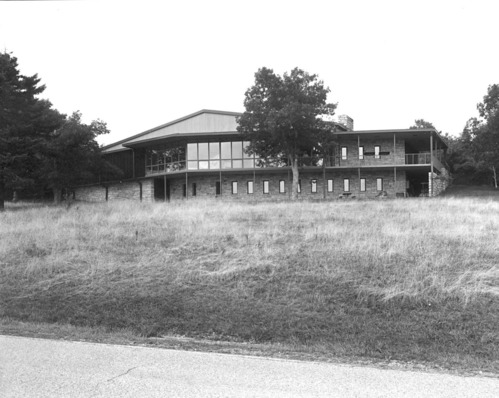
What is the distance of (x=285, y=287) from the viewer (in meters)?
8.64

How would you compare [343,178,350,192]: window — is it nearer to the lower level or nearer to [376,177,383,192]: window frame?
the lower level

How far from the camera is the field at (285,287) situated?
21.9ft

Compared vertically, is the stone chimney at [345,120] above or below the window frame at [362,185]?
above

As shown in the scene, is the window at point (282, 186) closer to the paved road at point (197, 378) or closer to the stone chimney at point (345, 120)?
the stone chimney at point (345, 120)

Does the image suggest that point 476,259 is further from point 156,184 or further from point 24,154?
point 156,184

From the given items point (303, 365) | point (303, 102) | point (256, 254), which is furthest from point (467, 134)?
point (303, 365)

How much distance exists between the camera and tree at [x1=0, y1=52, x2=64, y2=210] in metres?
29.2

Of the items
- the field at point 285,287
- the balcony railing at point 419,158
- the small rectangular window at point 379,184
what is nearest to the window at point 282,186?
the small rectangular window at point 379,184

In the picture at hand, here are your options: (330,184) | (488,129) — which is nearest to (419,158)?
(330,184)

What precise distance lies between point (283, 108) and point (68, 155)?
53.8ft

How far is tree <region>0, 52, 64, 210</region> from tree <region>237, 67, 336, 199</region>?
49.0ft

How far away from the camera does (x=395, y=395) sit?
4.46 m

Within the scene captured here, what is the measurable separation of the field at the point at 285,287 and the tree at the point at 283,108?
21.1 meters

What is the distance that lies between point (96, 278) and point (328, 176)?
32.4 meters
